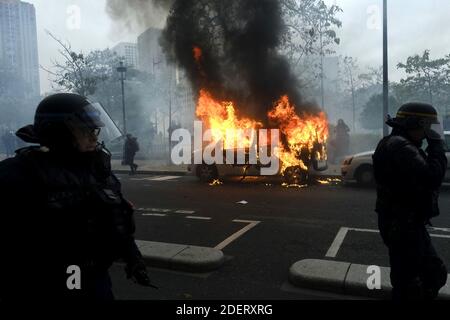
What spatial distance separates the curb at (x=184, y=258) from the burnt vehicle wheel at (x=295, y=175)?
7.24m

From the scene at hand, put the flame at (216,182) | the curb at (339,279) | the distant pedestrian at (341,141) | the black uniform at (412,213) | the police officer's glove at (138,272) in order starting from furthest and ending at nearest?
the distant pedestrian at (341,141) → the flame at (216,182) → the curb at (339,279) → the black uniform at (412,213) → the police officer's glove at (138,272)

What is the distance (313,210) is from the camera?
26.7ft

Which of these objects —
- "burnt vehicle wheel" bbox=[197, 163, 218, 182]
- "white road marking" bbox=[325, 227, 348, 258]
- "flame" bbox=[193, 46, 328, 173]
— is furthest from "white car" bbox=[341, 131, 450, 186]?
"white road marking" bbox=[325, 227, 348, 258]

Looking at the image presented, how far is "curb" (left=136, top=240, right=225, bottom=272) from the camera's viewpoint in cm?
469

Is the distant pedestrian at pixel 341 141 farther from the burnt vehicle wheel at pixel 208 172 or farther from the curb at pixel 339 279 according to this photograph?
the curb at pixel 339 279

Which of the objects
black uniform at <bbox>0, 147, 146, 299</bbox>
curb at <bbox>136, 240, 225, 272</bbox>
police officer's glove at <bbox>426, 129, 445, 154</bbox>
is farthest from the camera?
curb at <bbox>136, 240, 225, 272</bbox>

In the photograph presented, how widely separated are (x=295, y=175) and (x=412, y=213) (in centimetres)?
918

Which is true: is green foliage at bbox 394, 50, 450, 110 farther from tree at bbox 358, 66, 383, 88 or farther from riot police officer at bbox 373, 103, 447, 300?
riot police officer at bbox 373, 103, 447, 300

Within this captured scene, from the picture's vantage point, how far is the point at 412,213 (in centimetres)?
282

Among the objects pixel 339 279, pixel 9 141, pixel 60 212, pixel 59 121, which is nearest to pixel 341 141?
pixel 339 279

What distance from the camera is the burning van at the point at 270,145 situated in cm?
1214

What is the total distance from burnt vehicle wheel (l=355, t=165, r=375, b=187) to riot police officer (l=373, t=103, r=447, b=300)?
27.5 feet

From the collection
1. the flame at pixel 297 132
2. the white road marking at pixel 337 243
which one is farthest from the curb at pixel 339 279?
the flame at pixel 297 132
